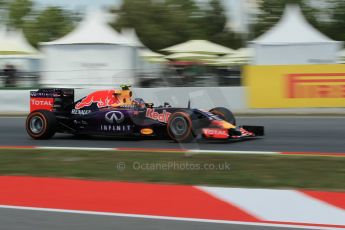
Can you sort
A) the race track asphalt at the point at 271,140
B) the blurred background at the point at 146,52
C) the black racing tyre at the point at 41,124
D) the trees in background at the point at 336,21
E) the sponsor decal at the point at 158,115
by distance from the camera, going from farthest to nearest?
the trees in background at the point at 336,21 → the blurred background at the point at 146,52 → the black racing tyre at the point at 41,124 → the sponsor decal at the point at 158,115 → the race track asphalt at the point at 271,140

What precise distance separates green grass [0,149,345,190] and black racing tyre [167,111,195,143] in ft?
3.31

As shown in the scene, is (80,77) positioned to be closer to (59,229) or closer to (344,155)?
(344,155)

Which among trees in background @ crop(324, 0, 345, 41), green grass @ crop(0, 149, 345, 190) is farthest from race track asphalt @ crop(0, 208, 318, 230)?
trees in background @ crop(324, 0, 345, 41)

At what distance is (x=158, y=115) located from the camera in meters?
10.1

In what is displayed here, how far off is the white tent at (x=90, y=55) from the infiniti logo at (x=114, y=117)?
1081 centimetres

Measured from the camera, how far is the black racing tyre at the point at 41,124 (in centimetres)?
1095

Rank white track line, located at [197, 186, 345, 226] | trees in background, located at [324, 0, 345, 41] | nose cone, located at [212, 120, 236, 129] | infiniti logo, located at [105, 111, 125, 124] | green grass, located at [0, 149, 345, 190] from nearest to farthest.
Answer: white track line, located at [197, 186, 345, 226] → green grass, located at [0, 149, 345, 190] → nose cone, located at [212, 120, 236, 129] → infiniti logo, located at [105, 111, 125, 124] → trees in background, located at [324, 0, 345, 41]

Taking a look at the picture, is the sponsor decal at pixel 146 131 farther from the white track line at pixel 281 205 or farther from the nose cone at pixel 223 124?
the white track line at pixel 281 205

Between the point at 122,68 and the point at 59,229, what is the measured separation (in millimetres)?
17573

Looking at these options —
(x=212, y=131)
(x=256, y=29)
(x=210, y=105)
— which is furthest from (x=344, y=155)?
(x=256, y=29)

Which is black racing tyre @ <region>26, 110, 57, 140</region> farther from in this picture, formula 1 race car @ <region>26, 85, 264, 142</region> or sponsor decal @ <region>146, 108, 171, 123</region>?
sponsor decal @ <region>146, 108, 171, 123</region>

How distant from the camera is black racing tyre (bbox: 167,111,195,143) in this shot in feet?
31.6

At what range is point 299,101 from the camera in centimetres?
1623

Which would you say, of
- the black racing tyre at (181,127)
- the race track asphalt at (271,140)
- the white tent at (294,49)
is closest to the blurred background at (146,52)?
the white tent at (294,49)
